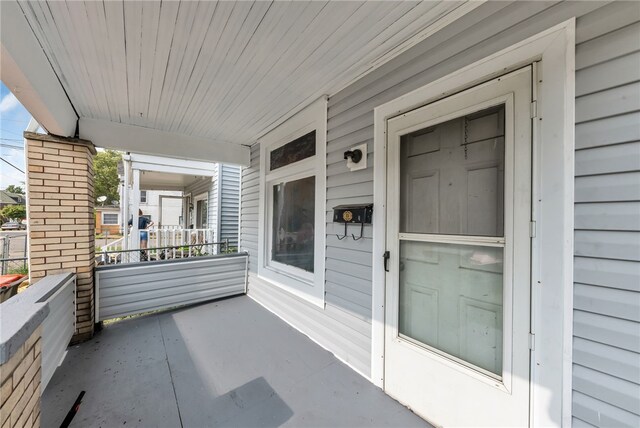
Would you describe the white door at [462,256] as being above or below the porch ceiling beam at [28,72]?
below

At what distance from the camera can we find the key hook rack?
6.84 feet

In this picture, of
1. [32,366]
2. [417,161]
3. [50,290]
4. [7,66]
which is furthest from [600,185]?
[50,290]

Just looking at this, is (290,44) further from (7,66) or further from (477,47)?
(7,66)

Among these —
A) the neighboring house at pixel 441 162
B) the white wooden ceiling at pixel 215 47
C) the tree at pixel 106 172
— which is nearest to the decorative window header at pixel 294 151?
the neighboring house at pixel 441 162

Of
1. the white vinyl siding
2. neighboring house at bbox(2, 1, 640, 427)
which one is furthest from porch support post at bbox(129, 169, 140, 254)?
the white vinyl siding

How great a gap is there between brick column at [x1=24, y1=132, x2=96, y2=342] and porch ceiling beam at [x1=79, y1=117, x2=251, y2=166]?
386 mm

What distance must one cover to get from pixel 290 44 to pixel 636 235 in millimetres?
2204

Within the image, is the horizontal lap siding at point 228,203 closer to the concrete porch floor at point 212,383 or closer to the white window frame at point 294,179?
the white window frame at point 294,179

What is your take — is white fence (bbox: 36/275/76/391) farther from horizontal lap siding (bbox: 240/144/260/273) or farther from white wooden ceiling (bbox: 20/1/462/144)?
horizontal lap siding (bbox: 240/144/260/273)

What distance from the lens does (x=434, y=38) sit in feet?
5.52

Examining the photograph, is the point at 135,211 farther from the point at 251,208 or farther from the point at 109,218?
the point at 109,218

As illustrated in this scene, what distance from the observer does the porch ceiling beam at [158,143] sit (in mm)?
3107

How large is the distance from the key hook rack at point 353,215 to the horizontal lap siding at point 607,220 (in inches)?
48.7

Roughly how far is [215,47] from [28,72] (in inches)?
46.3
